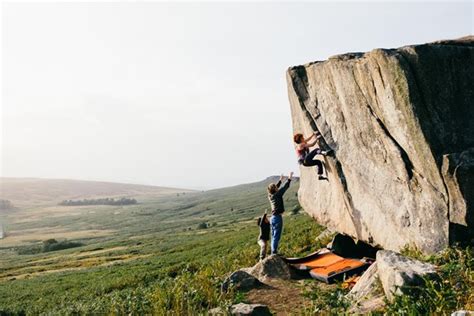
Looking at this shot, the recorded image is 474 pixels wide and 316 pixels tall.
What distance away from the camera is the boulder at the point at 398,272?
1062 cm

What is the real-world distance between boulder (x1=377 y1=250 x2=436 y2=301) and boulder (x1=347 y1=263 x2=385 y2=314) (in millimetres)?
286

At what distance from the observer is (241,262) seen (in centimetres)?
2552

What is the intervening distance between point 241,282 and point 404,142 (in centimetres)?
728

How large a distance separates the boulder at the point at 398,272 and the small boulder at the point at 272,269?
198 inches

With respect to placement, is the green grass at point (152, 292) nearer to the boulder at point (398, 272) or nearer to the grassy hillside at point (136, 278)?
the grassy hillside at point (136, 278)

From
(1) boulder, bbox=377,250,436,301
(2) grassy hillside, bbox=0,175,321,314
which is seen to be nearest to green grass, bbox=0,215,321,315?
(2) grassy hillside, bbox=0,175,321,314

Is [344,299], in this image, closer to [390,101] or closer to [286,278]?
[286,278]

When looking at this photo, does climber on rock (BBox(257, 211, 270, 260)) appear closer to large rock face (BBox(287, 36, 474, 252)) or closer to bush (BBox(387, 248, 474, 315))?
large rock face (BBox(287, 36, 474, 252))

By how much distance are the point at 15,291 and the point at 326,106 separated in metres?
45.5

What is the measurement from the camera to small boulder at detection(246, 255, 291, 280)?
53.8 feet

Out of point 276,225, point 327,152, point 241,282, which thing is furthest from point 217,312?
point 327,152

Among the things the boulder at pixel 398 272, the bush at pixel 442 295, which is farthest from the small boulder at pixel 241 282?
the bush at pixel 442 295

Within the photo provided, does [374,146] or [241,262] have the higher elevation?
[374,146]

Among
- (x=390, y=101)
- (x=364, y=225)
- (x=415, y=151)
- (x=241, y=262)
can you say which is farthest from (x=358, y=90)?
(x=241, y=262)
